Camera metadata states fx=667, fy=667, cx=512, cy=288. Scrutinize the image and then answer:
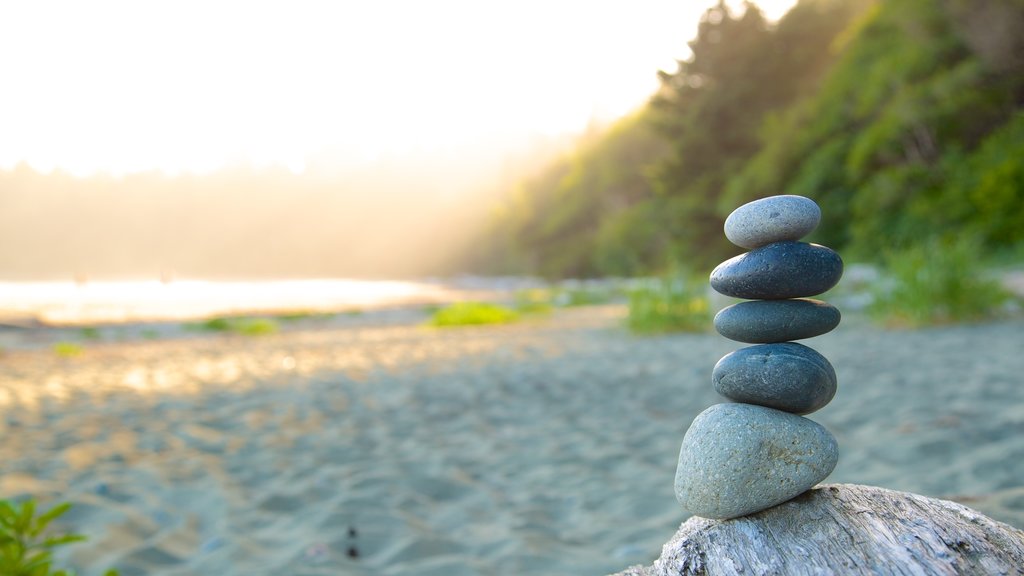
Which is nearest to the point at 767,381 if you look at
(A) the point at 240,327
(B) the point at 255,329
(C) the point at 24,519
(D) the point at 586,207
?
(C) the point at 24,519

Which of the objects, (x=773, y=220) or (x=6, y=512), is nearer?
(x=6, y=512)

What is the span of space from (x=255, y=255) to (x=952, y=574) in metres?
79.7

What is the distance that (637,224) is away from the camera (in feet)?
106

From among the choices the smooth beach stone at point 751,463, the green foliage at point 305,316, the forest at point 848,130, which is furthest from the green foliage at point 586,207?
the smooth beach stone at point 751,463

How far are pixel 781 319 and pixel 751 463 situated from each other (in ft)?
1.28

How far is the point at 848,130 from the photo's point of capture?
66.3 ft

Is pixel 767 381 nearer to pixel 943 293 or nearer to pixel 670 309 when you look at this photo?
pixel 670 309

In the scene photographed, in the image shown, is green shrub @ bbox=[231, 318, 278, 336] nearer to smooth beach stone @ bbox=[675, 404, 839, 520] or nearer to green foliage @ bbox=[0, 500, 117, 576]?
green foliage @ bbox=[0, 500, 117, 576]

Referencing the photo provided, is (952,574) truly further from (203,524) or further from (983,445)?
(203,524)

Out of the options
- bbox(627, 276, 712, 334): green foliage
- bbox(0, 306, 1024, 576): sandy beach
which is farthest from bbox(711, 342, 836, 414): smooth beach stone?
bbox(627, 276, 712, 334): green foliage

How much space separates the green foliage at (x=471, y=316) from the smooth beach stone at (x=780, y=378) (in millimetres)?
9477

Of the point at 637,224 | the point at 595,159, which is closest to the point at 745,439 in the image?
the point at 637,224

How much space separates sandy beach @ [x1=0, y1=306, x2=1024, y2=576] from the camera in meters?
2.41

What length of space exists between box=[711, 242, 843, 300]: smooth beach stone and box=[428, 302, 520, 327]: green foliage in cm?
950
